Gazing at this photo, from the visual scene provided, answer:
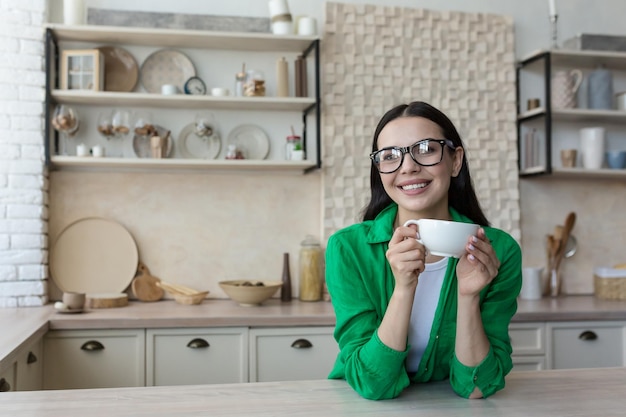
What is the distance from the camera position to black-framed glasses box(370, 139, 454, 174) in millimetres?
1373

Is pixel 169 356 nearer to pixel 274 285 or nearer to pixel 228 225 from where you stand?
pixel 274 285

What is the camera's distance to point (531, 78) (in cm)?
365

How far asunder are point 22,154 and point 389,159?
2.23 meters

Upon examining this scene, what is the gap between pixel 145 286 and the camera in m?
3.22

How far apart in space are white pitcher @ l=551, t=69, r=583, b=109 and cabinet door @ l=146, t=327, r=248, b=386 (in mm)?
2017

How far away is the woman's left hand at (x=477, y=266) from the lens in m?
1.20

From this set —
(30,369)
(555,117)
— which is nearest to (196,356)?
(30,369)

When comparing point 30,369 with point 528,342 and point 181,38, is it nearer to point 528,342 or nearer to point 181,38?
point 181,38

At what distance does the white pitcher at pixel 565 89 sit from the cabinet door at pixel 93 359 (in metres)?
2.39

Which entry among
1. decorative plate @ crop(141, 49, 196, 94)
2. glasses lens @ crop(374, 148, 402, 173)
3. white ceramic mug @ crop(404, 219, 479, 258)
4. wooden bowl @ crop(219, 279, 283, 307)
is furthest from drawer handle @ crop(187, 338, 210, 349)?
white ceramic mug @ crop(404, 219, 479, 258)

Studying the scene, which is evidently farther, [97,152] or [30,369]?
[97,152]

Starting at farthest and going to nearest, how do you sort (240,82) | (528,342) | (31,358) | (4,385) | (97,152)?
(240,82) < (97,152) < (528,342) < (31,358) < (4,385)

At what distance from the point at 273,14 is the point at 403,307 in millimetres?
2325

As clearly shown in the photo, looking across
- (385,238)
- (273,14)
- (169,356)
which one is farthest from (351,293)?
(273,14)
